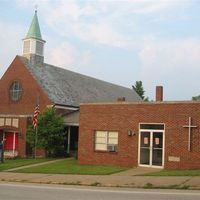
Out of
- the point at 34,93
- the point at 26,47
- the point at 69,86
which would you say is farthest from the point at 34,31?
the point at 34,93

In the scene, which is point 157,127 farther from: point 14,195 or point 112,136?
point 14,195

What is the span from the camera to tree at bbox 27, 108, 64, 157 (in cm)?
3497

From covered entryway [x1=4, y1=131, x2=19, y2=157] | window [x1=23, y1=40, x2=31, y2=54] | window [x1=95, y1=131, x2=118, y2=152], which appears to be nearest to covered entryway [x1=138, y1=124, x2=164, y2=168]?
window [x1=95, y1=131, x2=118, y2=152]

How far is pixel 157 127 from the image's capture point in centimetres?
2672

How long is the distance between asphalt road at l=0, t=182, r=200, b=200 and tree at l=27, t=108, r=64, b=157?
17.4 m

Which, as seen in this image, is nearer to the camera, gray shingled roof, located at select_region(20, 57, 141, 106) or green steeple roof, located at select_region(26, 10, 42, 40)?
gray shingled roof, located at select_region(20, 57, 141, 106)

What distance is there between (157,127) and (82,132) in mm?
5546

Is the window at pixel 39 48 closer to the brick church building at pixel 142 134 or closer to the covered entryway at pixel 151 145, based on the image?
the brick church building at pixel 142 134

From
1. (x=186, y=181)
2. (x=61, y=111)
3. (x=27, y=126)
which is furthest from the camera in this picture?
(x=61, y=111)

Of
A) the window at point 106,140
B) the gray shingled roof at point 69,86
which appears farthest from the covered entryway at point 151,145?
the gray shingled roof at point 69,86

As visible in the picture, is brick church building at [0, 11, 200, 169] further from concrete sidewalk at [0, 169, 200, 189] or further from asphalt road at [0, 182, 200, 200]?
asphalt road at [0, 182, 200, 200]

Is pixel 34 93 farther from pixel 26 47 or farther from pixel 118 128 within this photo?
pixel 118 128

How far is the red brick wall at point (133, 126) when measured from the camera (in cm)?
2547

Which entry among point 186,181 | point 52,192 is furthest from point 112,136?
point 52,192
